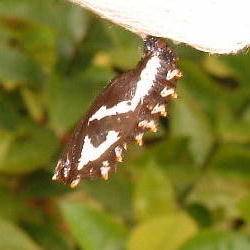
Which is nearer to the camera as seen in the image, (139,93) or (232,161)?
(139,93)

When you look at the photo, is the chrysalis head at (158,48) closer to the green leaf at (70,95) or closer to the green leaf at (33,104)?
the green leaf at (70,95)

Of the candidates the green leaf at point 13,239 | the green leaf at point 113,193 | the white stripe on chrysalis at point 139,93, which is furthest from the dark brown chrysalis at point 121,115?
the green leaf at point 113,193

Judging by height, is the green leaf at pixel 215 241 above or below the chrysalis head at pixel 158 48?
below

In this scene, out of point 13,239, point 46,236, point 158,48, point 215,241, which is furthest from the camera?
point 46,236

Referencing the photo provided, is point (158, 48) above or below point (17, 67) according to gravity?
above

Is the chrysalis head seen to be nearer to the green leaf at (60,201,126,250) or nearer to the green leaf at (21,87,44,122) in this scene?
the green leaf at (60,201,126,250)

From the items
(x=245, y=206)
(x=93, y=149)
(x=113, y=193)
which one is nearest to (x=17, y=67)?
(x=113, y=193)

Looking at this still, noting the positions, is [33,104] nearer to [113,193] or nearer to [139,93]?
[113,193]

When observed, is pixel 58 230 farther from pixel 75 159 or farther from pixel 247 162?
pixel 75 159

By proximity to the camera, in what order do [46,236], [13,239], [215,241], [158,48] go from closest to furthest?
[158,48]
[215,241]
[13,239]
[46,236]
